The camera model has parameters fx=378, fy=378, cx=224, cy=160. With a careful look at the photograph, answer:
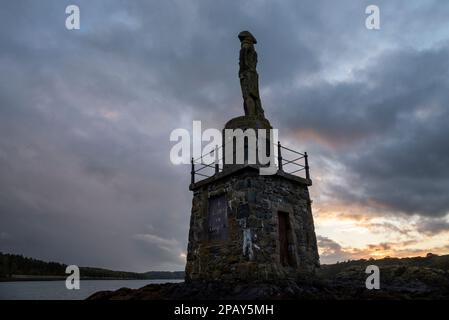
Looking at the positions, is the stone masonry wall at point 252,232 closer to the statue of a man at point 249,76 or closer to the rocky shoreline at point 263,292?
the rocky shoreline at point 263,292

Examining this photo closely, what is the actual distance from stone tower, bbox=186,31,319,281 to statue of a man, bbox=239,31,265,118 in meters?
0.04

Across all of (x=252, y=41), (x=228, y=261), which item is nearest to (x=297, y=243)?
(x=228, y=261)

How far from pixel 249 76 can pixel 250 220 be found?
6765mm

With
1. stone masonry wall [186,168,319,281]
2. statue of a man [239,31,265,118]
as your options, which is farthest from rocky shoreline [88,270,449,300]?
statue of a man [239,31,265,118]

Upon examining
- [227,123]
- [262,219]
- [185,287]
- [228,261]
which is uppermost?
[227,123]

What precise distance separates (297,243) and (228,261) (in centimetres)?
288

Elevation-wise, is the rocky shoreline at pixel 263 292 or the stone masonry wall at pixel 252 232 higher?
the stone masonry wall at pixel 252 232

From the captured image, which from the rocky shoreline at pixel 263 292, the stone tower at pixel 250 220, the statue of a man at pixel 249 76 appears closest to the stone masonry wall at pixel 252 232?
the stone tower at pixel 250 220

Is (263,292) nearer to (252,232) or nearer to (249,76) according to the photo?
(252,232)

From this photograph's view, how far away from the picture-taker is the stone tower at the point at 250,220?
527 inches

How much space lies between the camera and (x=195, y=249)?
1565 cm

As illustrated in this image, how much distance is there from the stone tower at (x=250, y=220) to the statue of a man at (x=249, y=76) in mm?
44
